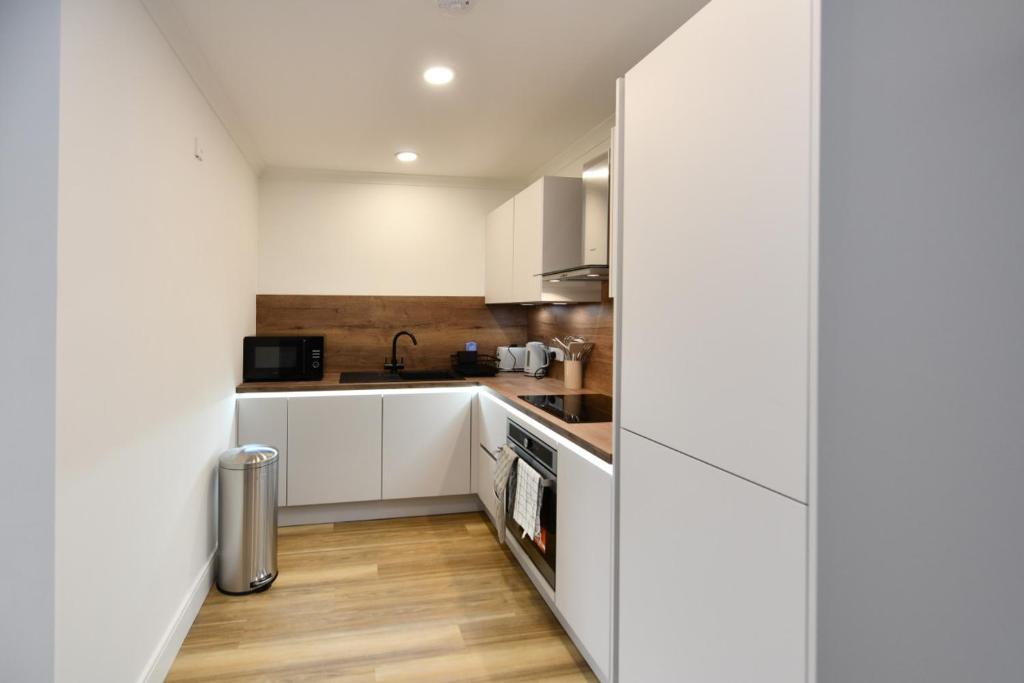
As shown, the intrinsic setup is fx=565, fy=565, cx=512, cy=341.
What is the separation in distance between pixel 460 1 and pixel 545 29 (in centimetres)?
36

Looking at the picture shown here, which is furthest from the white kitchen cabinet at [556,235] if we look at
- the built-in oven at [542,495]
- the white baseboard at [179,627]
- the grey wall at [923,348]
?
the white baseboard at [179,627]

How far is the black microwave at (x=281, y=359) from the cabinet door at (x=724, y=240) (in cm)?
263

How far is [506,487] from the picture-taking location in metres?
2.73

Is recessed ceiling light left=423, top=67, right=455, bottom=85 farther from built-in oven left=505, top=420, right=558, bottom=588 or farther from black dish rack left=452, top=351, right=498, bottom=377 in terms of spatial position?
black dish rack left=452, top=351, right=498, bottom=377

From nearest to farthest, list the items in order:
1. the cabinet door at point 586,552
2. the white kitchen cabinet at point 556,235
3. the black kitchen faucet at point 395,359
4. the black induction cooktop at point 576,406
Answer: the cabinet door at point 586,552, the black induction cooktop at point 576,406, the white kitchen cabinet at point 556,235, the black kitchen faucet at point 395,359

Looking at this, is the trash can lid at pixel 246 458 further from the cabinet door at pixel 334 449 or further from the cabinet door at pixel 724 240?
the cabinet door at pixel 724 240

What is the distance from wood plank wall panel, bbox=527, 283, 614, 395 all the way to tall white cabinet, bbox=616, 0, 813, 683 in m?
1.40

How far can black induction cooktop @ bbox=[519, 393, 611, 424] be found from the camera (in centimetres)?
236

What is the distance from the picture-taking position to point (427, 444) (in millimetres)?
3664

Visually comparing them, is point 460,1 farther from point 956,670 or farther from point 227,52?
point 956,670

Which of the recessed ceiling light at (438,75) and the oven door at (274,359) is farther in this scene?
the oven door at (274,359)

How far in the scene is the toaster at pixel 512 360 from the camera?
4.24 m

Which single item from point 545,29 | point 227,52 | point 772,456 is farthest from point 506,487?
point 227,52

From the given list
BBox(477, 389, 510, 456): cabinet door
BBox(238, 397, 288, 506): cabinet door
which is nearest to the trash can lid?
BBox(238, 397, 288, 506): cabinet door
